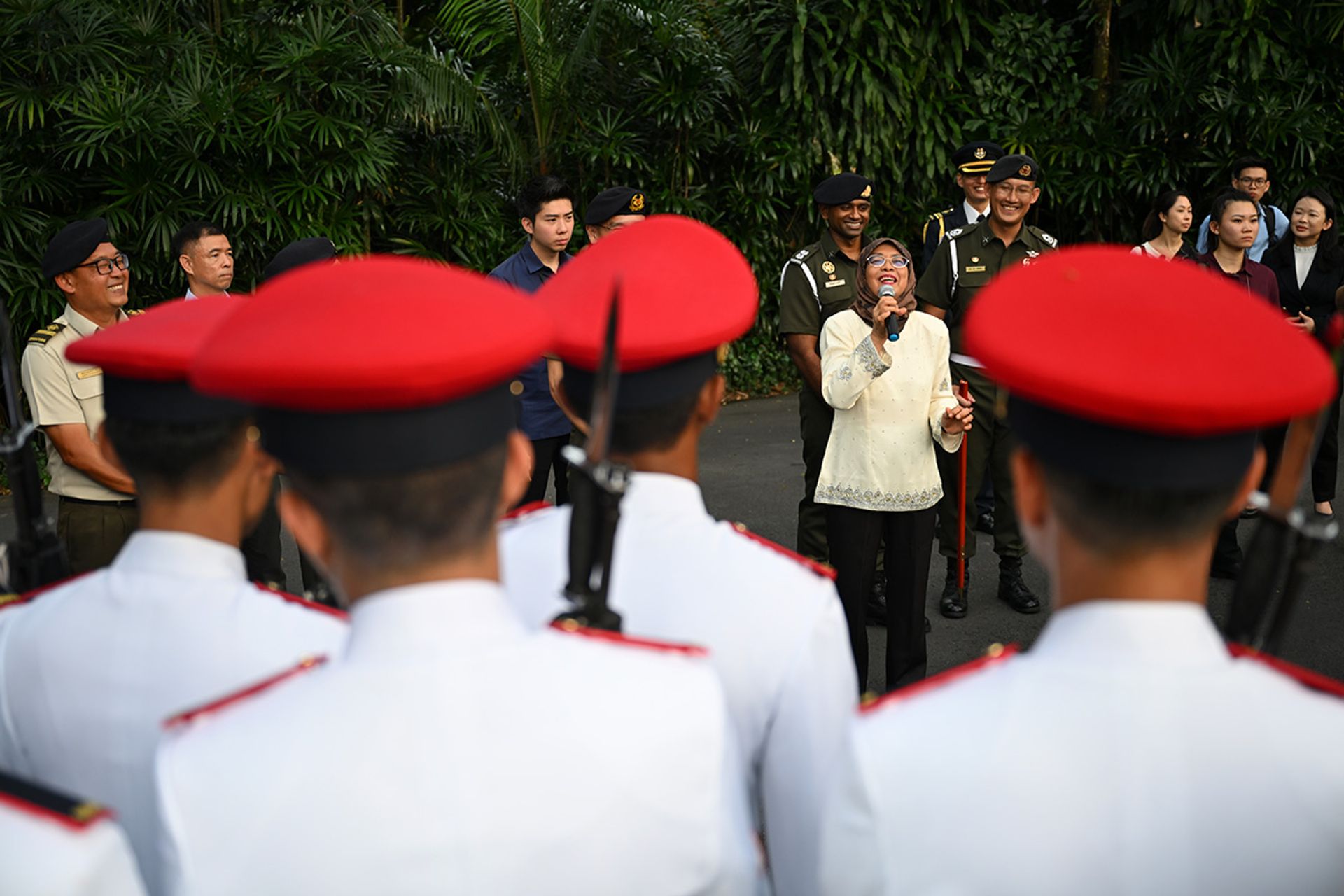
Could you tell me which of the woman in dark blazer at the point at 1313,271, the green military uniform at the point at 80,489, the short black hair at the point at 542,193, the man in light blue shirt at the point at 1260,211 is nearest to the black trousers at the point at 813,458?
the short black hair at the point at 542,193

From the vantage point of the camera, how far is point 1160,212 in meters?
6.15

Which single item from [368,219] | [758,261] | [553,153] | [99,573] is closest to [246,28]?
[368,219]

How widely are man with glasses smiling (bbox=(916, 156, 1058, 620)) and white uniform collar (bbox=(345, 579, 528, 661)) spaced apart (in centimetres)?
391

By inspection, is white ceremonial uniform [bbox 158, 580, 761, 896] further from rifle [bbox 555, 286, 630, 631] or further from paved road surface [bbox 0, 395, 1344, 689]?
paved road surface [bbox 0, 395, 1344, 689]

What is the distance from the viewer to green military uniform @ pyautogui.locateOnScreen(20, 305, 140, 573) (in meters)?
3.65

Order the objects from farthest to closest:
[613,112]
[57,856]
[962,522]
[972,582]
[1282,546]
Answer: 1. [613,112]
2. [972,582]
3. [962,522]
4. [1282,546]
5. [57,856]

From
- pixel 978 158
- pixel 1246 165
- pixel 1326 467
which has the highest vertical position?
pixel 978 158

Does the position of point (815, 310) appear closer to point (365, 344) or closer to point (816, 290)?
point (816, 290)

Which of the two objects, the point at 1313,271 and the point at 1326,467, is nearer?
the point at 1326,467

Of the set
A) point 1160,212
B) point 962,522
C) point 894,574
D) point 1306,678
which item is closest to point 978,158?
point 1160,212

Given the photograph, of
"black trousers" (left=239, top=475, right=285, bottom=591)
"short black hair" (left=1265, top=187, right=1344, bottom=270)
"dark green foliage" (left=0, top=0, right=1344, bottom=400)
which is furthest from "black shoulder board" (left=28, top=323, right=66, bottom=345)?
"short black hair" (left=1265, top=187, right=1344, bottom=270)

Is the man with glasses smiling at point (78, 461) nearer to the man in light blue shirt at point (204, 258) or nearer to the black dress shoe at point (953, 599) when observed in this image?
the man in light blue shirt at point (204, 258)

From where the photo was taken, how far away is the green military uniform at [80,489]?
3654mm

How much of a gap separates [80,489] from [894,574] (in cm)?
263
